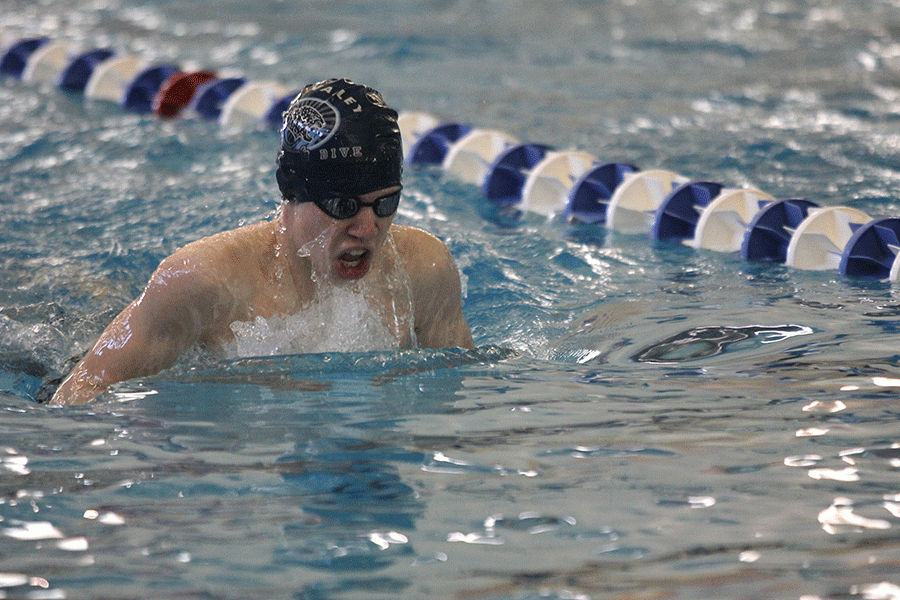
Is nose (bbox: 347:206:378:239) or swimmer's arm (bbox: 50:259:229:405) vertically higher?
nose (bbox: 347:206:378:239)

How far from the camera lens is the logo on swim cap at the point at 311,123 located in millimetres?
2748

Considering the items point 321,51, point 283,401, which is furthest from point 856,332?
point 321,51

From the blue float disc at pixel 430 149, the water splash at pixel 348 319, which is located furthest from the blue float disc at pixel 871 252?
the blue float disc at pixel 430 149

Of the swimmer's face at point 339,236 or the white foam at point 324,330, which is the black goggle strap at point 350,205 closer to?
the swimmer's face at point 339,236

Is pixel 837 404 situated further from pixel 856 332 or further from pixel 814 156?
pixel 814 156

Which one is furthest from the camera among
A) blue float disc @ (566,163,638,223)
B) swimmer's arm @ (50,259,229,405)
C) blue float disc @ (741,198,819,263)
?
blue float disc @ (566,163,638,223)

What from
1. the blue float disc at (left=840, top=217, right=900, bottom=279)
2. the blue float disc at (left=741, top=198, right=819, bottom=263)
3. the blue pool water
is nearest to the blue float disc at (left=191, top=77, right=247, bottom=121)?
the blue pool water

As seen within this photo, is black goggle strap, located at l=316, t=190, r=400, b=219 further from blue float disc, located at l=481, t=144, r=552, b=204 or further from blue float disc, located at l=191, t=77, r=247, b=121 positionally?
blue float disc, located at l=191, t=77, r=247, b=121

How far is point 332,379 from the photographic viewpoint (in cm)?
283

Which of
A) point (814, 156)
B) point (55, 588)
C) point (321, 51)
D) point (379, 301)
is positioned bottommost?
point (55, 588)

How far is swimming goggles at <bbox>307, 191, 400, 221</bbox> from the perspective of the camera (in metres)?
2.74

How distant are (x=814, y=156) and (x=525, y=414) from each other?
3.67 meters

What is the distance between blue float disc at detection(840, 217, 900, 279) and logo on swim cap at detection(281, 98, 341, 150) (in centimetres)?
211

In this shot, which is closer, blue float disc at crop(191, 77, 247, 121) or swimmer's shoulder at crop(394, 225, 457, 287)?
swimmer's shoulder at crop(394, 225, 457, 287)
